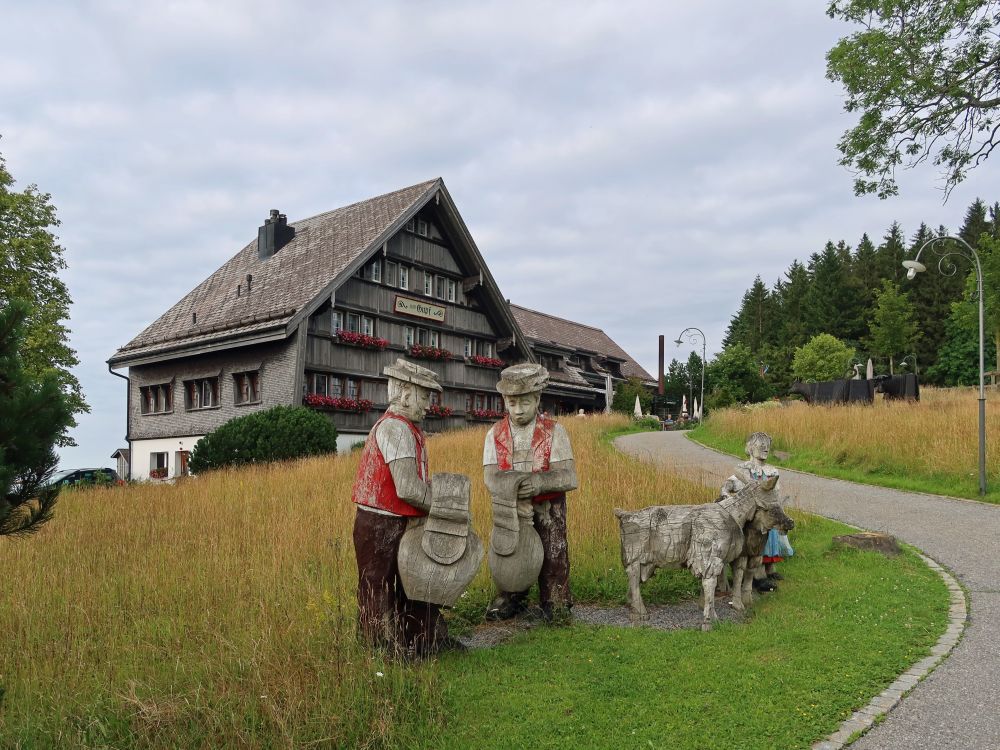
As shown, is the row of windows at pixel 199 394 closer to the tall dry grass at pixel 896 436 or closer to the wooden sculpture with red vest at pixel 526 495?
the tall dry grass at pixel 896 436

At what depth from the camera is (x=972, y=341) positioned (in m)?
46.6

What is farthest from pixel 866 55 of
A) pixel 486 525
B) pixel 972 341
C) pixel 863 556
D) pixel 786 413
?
pixel 972 341

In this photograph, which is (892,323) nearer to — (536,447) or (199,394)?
(199,394)

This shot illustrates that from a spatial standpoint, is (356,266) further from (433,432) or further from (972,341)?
(972,341)

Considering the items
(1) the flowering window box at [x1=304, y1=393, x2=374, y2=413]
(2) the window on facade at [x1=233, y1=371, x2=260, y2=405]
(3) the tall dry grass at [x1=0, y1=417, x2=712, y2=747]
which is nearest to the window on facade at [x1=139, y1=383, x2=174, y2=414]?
(2) the window on facade at [x1=233, y1=371, x2=260, y2=405]

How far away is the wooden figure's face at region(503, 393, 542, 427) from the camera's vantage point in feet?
20.4

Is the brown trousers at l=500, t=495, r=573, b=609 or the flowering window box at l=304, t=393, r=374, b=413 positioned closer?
the brown trousers at l=500, t=495, r=573, b=609

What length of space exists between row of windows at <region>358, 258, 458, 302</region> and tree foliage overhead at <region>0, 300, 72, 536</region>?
734 inches

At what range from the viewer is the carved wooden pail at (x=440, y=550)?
502 cm

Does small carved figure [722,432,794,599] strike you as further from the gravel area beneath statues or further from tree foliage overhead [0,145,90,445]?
tree foliage overhead [0,145,90,445]

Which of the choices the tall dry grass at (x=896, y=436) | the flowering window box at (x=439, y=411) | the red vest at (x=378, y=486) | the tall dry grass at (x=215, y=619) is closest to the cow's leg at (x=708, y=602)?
the tall dry grass at (x=215, y=619)

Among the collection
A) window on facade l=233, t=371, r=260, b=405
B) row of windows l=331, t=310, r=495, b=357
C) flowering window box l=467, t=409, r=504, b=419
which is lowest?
flowering window box l=467, t=409, r=504, b=419

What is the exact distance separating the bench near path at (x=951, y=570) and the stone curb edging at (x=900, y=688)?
0.16ft

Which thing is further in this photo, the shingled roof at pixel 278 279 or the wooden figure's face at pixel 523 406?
the shingled roof at pixel 278 279
